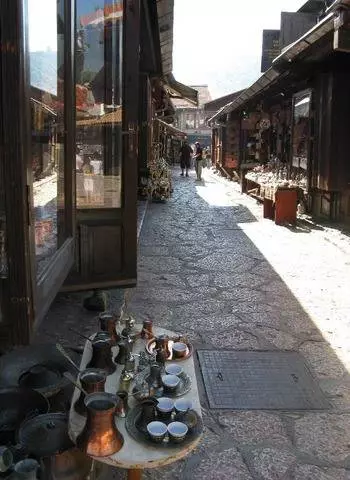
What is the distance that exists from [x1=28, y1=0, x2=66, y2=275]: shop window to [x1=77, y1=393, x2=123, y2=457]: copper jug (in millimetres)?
763

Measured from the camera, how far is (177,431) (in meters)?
2.53

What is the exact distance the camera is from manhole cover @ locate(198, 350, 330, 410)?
383 centimetres

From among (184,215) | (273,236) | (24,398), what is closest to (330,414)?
(24,398)

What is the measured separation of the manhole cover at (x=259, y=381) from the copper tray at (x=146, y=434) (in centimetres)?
118

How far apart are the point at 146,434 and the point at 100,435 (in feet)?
0.82

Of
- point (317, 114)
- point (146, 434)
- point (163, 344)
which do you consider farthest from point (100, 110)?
point (317, 114)

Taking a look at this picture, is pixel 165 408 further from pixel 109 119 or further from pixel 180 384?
pixel 109 119

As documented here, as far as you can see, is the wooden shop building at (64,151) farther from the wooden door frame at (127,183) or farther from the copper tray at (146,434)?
the copper tray at (146,434)

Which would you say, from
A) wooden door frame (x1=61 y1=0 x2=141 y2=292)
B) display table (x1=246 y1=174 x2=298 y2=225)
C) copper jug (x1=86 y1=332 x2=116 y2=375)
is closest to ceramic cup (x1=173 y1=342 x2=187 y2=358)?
copper jug (x1=86 y1=332 x2=116 y2=375)

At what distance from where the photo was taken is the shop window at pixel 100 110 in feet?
15.8

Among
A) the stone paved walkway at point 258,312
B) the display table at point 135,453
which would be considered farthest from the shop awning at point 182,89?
the display table at point 135,453

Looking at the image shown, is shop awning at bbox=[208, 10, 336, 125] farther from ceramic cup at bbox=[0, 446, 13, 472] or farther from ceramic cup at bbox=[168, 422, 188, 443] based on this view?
ceramic cup at bbox=[0, 446, 13, 472]

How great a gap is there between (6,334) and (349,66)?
1037cm

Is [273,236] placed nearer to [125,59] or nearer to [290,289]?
[290,289]
